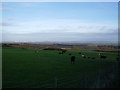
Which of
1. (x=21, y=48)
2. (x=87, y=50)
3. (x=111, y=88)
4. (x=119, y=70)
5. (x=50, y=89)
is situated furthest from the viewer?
(x=21, y=48)

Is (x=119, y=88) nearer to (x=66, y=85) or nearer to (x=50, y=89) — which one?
(x=66, y=85)

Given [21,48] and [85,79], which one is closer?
[85,79]

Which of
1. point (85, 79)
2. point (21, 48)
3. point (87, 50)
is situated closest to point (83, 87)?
point (85, 79)

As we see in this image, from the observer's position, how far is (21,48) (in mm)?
66625

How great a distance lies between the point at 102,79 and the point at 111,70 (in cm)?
326

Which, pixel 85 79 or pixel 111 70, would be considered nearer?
pixel 85 79

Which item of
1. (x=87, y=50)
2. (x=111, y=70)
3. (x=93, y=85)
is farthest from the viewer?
(x=87, y=50)

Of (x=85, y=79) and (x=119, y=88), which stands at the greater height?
(x=85, y=79)

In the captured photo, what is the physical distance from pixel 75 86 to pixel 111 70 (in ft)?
16.0

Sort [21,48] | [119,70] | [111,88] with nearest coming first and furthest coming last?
1. [111,88]
2. [119,70]
3. [21,48]

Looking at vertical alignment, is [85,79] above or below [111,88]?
above

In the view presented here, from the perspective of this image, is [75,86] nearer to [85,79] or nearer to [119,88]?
[85,79]

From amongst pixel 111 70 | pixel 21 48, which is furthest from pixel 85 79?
pixel 21 48

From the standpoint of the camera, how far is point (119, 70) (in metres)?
14.8
